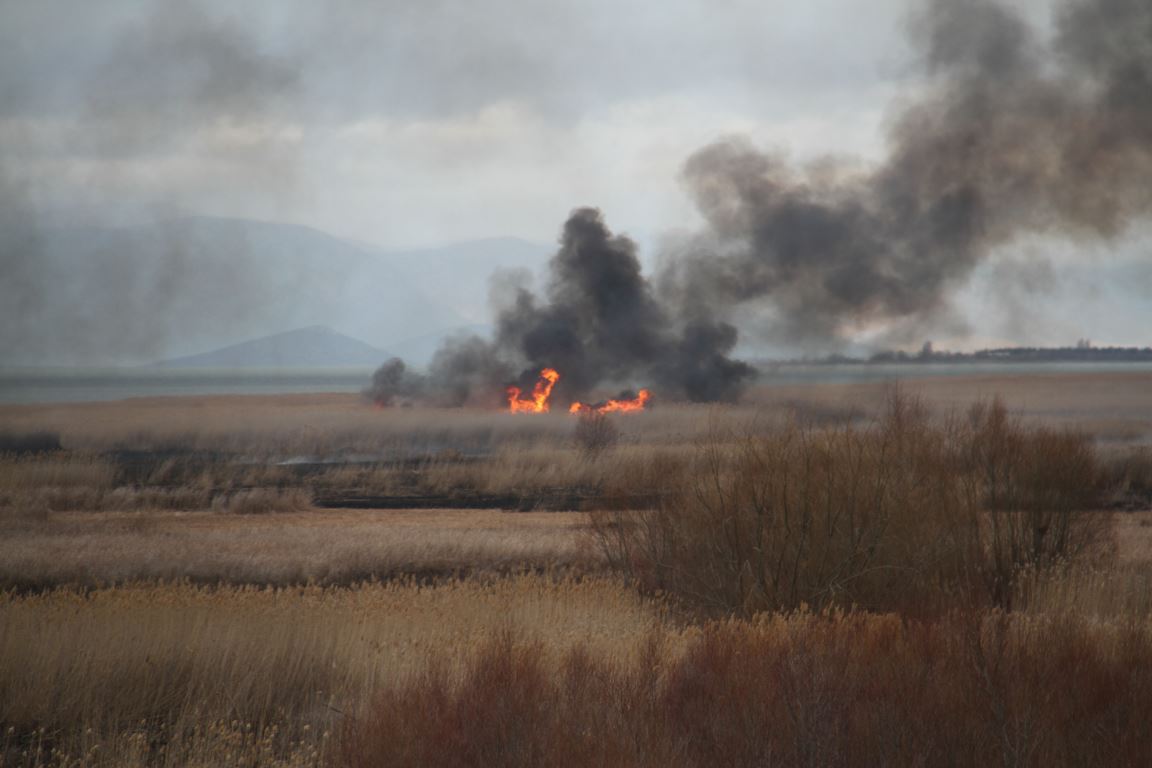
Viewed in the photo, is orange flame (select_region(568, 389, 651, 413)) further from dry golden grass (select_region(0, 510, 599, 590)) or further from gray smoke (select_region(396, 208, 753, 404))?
dry golden grass (select_region(0, 510, 599, 590))

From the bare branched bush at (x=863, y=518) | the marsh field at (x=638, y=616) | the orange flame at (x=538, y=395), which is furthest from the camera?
the orange flame at (x=538, y=395)

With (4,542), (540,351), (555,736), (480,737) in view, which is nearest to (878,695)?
(555,736)

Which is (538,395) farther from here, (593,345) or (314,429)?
(314,429)

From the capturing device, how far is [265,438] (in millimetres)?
46906

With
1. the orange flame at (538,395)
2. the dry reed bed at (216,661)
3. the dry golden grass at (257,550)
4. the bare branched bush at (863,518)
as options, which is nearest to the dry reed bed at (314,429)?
the orange flame at (538,395)

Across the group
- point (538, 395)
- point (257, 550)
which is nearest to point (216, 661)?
point (257, 550)

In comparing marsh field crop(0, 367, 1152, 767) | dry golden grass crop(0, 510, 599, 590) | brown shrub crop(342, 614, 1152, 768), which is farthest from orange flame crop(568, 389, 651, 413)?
brown shrub crop(342, 614, 1152, 768)

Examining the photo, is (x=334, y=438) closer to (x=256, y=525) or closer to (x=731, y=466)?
(x=256, y=525)

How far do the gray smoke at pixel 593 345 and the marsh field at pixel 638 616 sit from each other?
140 feet

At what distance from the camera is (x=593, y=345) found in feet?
245

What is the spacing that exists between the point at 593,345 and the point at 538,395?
26.6 ft

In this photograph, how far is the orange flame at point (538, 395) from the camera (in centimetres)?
6850

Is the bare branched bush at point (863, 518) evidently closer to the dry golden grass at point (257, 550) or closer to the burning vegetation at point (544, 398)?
the dry golden grass at point (257, 550)

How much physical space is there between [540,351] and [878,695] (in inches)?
2577
